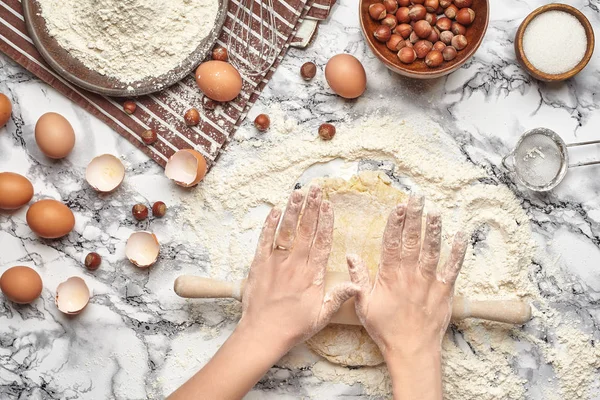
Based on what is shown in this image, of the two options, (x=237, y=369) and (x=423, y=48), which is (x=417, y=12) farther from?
(x=237, y=369)

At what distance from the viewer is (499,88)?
149 centimetres

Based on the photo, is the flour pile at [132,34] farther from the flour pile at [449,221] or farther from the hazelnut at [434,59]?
the hazelnut at [434,59]

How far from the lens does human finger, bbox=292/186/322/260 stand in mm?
1308

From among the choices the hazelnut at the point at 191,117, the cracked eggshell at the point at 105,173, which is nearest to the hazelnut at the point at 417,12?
the hazelnut at the point at 191,117

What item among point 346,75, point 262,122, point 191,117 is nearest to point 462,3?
point 346,75

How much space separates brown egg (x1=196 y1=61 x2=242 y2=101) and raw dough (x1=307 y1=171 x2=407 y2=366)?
0.27 m

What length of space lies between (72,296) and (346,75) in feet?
2.53

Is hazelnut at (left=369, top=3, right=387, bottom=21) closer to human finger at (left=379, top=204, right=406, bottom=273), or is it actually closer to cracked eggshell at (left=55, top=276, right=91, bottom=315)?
human finger at (left=379, top=204, right=406, bottom=273)

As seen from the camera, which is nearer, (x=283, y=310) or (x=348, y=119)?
(x=283, y=310)

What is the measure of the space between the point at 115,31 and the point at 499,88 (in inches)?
33.0

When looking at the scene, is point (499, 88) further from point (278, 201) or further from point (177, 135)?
point (177, 135)

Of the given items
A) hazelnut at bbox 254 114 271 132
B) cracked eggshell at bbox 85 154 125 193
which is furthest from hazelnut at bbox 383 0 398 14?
cracked eggshell at bbox 85 154 125 193

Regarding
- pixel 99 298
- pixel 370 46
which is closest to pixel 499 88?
pixel 370 46

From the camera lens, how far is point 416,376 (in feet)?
4.41
